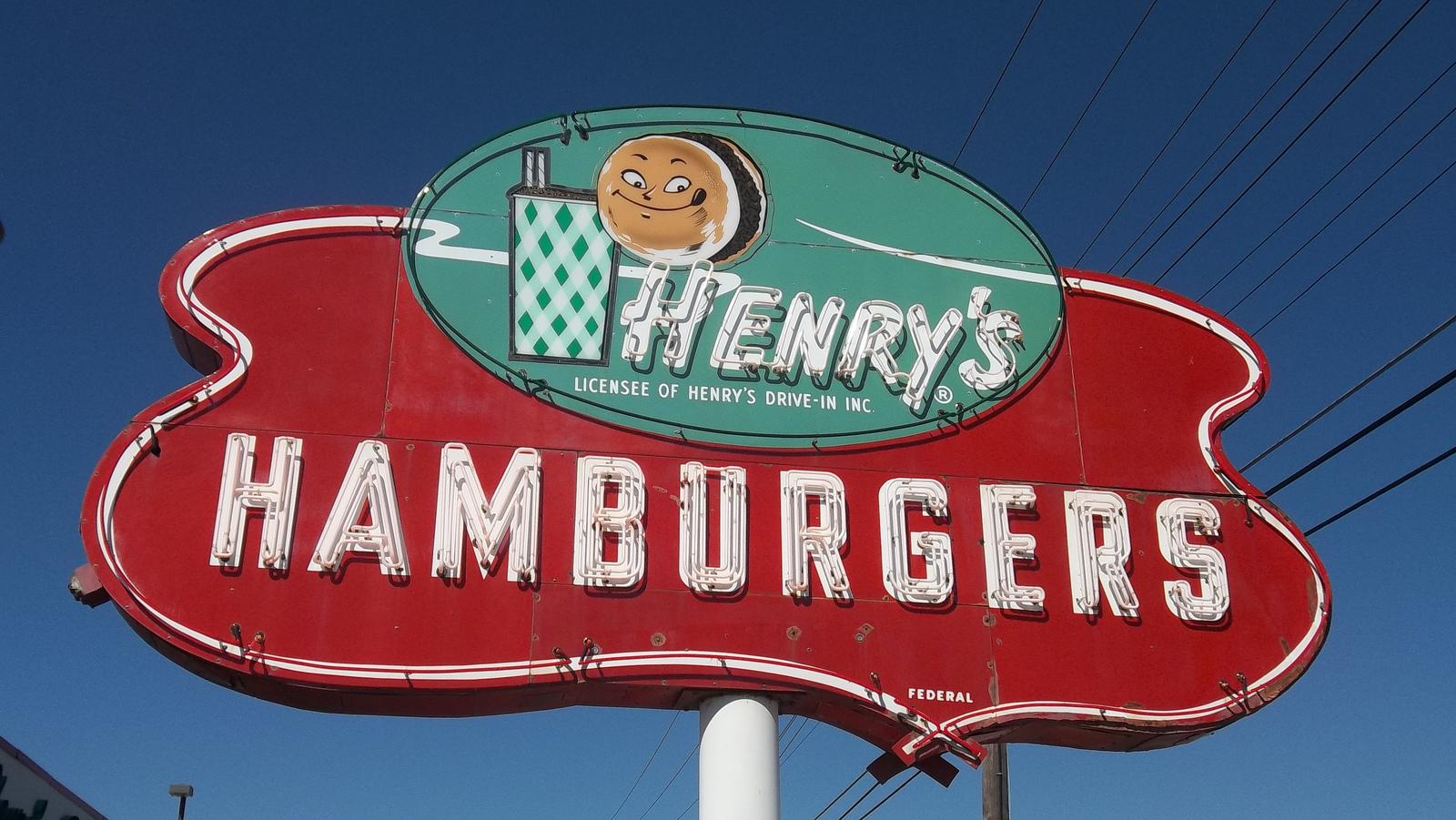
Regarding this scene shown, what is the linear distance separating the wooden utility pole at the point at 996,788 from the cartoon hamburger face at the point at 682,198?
6.82 m

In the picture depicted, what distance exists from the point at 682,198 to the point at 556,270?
44.0 inches

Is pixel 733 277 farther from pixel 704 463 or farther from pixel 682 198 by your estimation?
pixel 704 463

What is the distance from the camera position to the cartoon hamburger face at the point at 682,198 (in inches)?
418

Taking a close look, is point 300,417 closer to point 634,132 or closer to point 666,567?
point 666,567

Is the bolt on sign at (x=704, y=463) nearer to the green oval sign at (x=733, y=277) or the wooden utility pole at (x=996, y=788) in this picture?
the green oval sign at (x=733, y=277)

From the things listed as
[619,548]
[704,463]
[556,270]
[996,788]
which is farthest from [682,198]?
[996,788]

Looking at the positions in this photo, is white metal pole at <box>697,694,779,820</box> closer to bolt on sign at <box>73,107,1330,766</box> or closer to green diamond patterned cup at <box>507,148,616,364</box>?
bolt on sign at <box>73,107,1330,766</box>

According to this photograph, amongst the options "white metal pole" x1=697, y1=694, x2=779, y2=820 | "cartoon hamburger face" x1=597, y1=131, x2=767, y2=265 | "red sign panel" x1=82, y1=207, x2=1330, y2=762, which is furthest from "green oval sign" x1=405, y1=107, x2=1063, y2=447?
"white metal pole" x1=697, y1=694, x2=779, y2=820

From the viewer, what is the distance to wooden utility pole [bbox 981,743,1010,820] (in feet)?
48.6

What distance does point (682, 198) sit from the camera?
35.3ft

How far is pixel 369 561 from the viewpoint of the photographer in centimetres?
921

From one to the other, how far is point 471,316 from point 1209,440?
18.0 ft

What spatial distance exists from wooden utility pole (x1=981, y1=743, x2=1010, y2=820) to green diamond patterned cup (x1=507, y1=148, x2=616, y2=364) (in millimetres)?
7105

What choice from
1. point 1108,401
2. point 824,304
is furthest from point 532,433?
point 1108,401
